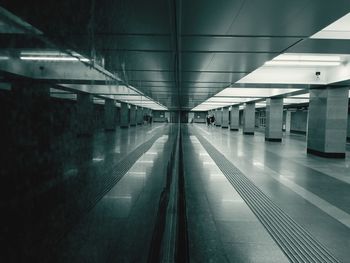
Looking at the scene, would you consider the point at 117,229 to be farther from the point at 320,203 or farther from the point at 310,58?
the point at 310,58

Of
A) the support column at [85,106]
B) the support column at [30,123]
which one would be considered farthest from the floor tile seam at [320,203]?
the support column at [30,123]

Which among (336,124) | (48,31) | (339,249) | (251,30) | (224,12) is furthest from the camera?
(336,124)

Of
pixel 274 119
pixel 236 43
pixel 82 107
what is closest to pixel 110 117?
pixel 82 107

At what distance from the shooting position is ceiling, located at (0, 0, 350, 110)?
11.7ft

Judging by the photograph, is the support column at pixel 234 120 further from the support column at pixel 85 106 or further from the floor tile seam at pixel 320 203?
the floor tile seam at pixel 320 203

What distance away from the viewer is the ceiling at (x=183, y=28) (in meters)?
3.58

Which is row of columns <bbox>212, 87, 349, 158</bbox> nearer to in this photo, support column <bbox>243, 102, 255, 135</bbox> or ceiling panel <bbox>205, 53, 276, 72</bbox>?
ceiling panel <bbox>205, 53, 276, 72</bbox>

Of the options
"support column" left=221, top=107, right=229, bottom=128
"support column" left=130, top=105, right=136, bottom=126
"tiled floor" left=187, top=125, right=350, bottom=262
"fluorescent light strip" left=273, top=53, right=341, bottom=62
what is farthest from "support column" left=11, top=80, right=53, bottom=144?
"support column" left=130, top=105, right=136, bottom=126

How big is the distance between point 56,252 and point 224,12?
3975 millimetres

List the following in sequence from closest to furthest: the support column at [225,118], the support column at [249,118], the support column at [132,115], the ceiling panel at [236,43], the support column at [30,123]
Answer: the ceiling panel at [236,43], the support column at [30,123], the support column at [249,118], the support column at [225,118], the support column at [132,115]

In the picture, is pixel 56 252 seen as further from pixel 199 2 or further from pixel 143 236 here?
pixel 199 2

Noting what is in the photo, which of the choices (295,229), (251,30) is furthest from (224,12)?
(295,229)

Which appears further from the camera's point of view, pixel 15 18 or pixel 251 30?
pixel 251 30

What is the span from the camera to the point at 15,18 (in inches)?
164
